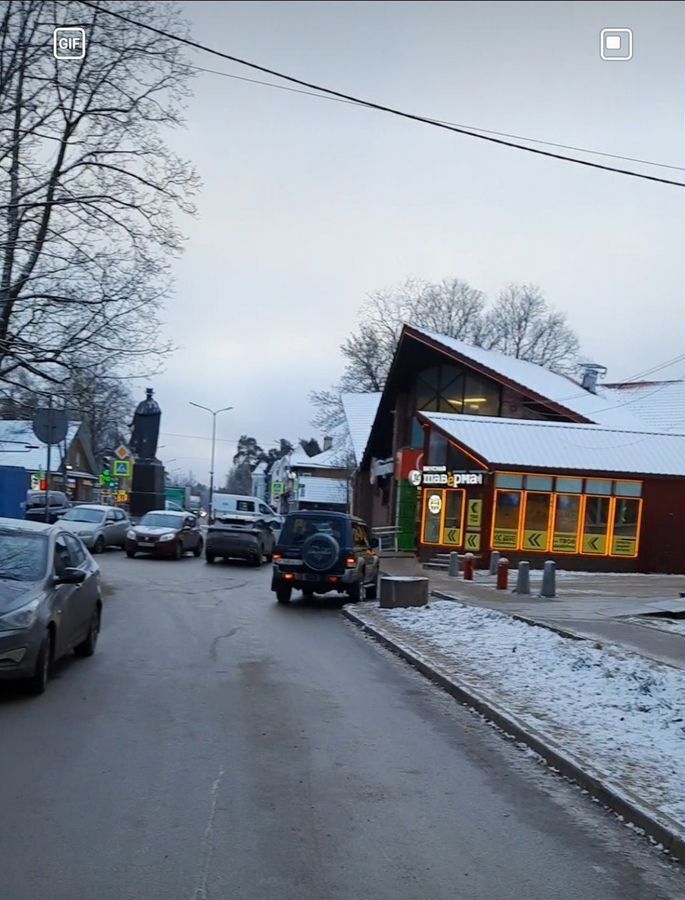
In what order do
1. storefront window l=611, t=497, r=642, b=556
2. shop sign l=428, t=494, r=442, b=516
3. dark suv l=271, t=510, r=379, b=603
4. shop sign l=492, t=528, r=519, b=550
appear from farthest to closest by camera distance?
shop sign l=428, t=494, r=442, b=516, storefront window l=611, t=497, r=642, b=556, shop sign l=492, t=528, r=519, b=550, dark suv l=271, t=510, r=379, b=603

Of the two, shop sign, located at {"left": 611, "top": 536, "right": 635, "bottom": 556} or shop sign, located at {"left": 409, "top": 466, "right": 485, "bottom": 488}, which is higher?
shop sign, located at {"left": 409, "top": 466, "right": 485, "bottom": 488}

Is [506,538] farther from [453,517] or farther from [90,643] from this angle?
[90,643]

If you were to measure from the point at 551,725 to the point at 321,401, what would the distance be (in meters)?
61.0

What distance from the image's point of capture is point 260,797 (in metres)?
6.29

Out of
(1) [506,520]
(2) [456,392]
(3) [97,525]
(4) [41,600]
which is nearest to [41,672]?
(4) [41,600]

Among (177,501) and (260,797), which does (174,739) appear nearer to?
(260,797)

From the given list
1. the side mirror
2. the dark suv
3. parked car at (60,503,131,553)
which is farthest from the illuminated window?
the side mirror

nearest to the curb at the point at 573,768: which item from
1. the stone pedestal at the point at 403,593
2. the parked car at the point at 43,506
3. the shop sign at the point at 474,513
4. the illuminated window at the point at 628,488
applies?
the stone pedestal at the point at 403,593

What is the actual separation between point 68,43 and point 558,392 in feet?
94.3

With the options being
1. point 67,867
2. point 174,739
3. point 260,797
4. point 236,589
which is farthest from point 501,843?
point 236,589

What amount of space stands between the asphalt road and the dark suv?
25.0 feet

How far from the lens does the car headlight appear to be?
28.5 ft

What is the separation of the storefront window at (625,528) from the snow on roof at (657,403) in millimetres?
7543

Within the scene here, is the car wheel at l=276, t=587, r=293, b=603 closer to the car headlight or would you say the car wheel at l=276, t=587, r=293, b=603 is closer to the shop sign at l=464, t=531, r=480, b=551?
the car headlight
